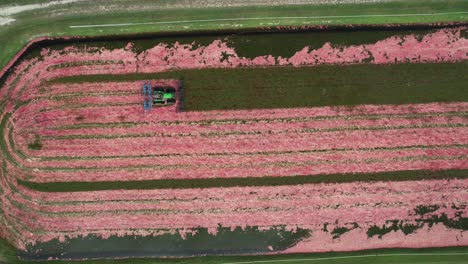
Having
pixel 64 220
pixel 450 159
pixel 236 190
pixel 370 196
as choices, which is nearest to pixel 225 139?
pixel 236 190

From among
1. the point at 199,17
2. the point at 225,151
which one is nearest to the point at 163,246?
the point at 225,151

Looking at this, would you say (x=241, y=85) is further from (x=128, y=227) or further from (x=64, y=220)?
(x=64, y=220)

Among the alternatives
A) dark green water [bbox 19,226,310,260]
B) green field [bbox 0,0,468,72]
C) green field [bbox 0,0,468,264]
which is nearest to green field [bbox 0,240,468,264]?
green field [bbox 0,0,468,264]

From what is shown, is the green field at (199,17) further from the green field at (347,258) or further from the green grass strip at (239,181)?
the green field at (347,258)

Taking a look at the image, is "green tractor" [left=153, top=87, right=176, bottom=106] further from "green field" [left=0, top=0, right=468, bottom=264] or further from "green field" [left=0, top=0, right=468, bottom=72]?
"green field" [left=0, top=0, right=468, bottom=72]

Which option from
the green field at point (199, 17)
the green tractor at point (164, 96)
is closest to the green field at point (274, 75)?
the green field at point (199, 17)
